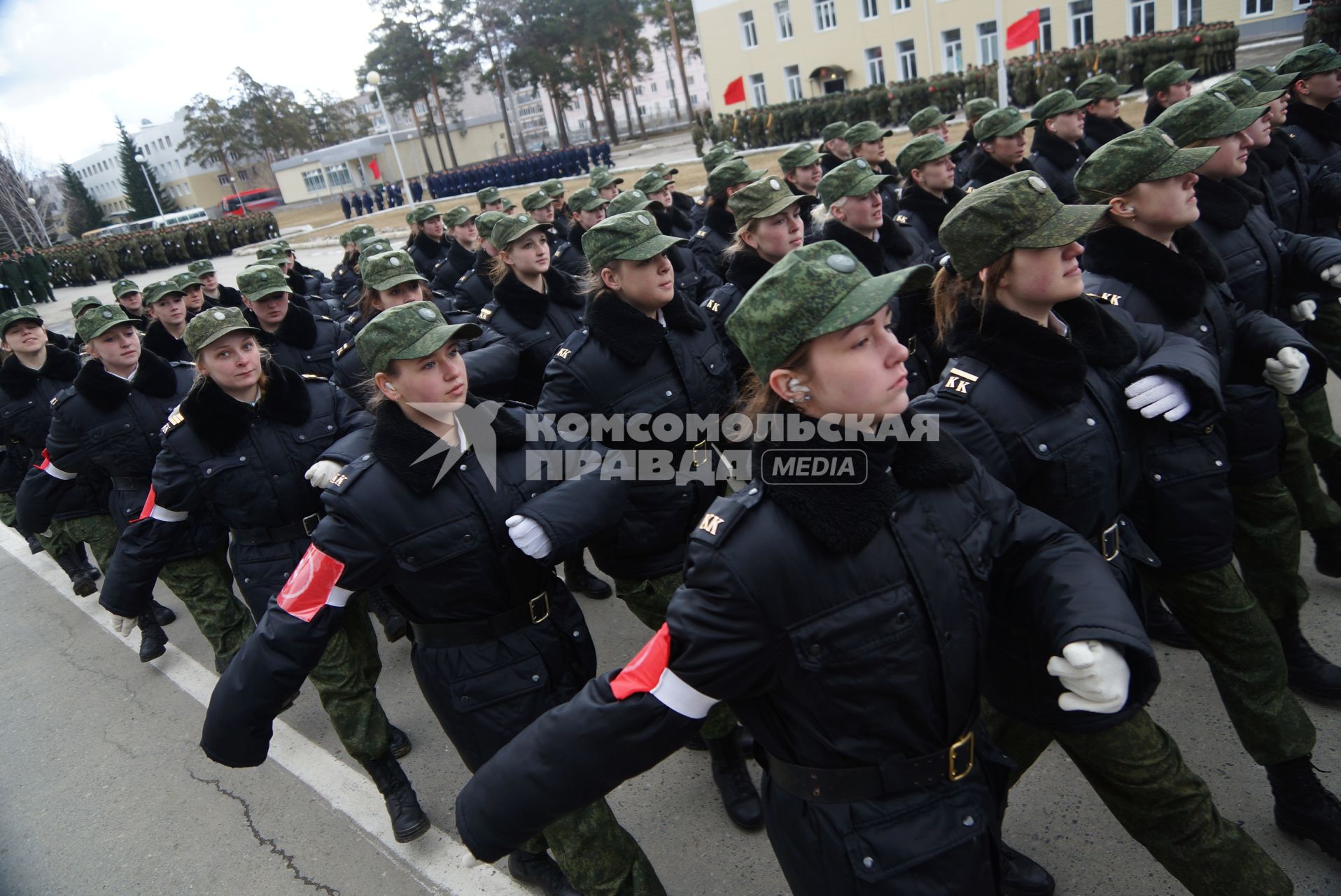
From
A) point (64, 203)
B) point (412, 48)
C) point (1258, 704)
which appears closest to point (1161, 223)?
point (1258, 704)

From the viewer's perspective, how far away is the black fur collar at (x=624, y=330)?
13.2 feet

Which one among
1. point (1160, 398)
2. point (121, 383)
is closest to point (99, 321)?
point (121, 383)

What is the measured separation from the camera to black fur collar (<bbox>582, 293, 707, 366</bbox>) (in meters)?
4.03

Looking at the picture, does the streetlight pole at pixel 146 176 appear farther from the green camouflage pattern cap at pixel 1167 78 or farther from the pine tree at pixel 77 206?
the green camouflage pattern cap at pixel 1167 78

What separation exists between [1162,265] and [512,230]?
4.02 m

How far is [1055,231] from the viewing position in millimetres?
2652

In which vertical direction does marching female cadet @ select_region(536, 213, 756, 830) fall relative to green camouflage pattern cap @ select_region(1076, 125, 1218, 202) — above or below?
below

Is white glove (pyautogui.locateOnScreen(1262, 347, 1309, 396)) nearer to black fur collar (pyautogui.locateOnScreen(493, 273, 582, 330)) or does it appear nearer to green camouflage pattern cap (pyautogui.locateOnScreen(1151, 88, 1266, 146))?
green camouflage pattern cap (pyautogui.locateOnScreen(1151, 88, 1266, 146))

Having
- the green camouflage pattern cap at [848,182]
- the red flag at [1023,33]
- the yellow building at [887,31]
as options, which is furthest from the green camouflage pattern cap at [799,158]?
the yellow building at [887,31]

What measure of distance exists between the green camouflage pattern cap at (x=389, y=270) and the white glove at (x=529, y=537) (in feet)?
9.39

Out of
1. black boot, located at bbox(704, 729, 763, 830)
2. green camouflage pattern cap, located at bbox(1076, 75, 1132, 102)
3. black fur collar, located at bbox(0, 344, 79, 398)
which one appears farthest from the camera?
green camouflage pattern cap, located at bbox(1076, 75, 1132, 102)

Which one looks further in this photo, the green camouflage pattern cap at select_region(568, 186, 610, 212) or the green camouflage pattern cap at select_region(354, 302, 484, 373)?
the green camouflage pattern cap at select_region(568, 186, 610, 212)

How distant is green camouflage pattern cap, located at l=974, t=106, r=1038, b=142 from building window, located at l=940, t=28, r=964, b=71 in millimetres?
32331

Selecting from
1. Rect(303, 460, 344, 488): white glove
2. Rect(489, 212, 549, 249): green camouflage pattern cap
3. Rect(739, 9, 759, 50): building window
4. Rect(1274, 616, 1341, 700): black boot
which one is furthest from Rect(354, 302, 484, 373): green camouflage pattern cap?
Rect(739, 9, 759, 50): building window
